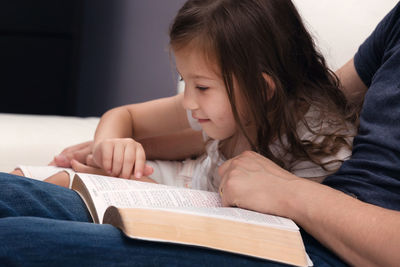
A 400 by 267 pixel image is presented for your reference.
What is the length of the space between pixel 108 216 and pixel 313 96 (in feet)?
1.53

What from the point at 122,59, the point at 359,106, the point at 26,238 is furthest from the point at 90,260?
the point at 122,59

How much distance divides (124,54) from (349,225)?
171 centimetres

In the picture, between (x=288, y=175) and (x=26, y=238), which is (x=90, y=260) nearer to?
(x=26, y=238)

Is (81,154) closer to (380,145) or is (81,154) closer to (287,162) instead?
(287,162)

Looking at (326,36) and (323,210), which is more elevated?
(326,36)

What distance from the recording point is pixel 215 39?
0.87 metres

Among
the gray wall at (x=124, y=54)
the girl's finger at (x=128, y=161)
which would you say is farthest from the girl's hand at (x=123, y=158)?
the gray wall at (x=124, y=54)

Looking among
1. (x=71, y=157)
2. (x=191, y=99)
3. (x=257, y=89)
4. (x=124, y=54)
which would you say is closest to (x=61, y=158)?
(x=71, y=157)

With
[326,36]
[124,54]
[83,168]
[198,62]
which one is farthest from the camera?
[124,54]

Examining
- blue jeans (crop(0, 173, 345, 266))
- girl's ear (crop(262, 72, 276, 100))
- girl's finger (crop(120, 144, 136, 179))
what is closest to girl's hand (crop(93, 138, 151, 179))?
girl's finger (crop(120, 144, 136, 179))

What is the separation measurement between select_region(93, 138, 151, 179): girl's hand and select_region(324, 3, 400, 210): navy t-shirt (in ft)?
0.99

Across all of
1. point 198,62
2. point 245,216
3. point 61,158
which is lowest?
point 61,158

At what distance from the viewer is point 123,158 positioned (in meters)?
0.89

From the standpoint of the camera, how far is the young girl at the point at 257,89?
0.87 m
